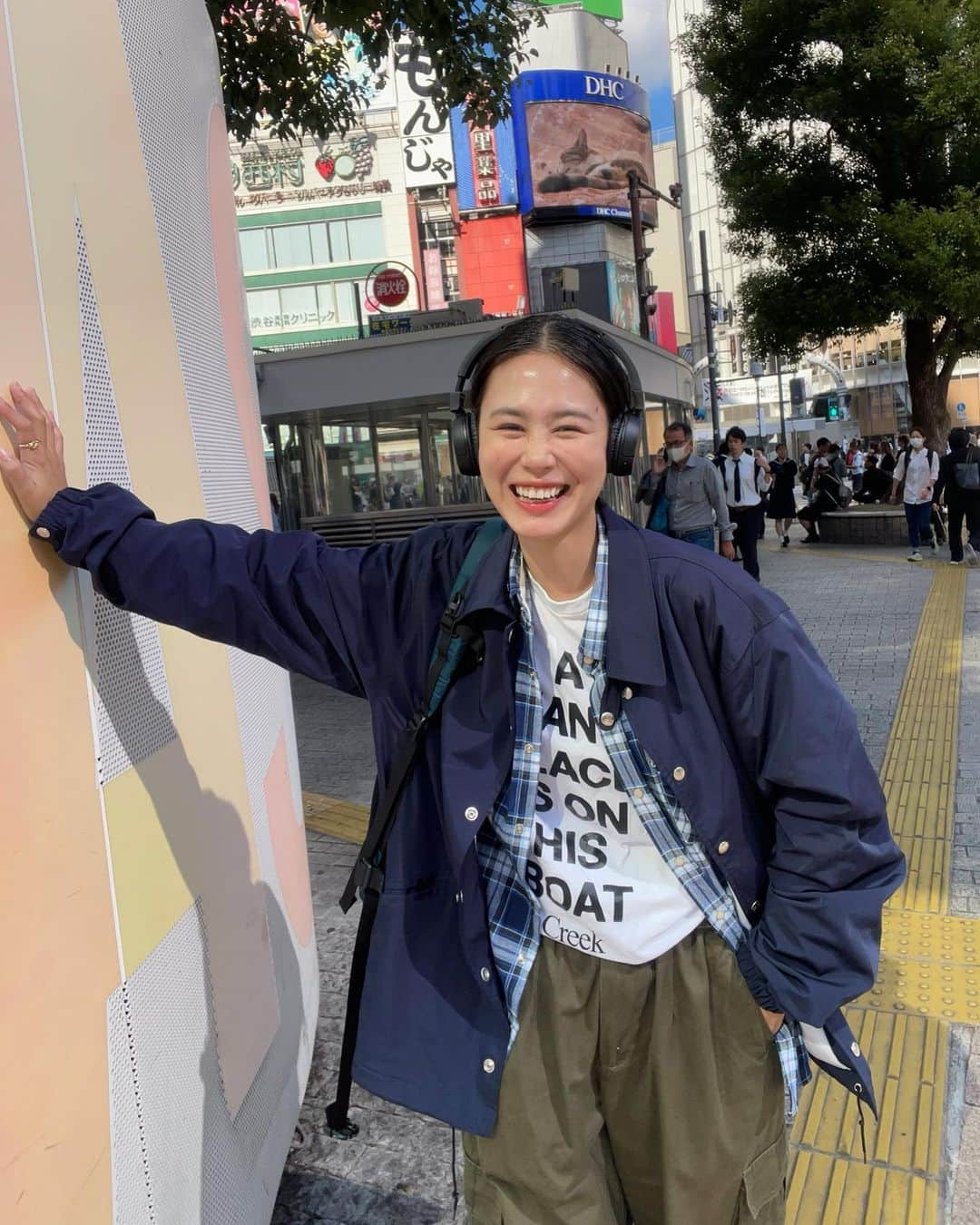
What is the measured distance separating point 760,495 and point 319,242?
3190 centimetres

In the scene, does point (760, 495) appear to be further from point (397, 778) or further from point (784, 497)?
point (397, 778)

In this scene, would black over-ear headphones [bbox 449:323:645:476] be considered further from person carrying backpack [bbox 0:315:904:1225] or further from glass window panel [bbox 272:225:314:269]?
glass window panel [bbox 272:225:314:269]

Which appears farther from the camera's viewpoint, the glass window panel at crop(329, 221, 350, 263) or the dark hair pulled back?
the glass window panel at crop(329, 221, 350, 263)

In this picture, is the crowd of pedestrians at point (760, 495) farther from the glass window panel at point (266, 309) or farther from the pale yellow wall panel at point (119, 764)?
the glass window panel at point (266, 309)

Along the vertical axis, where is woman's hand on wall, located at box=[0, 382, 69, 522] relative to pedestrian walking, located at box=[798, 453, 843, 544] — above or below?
above

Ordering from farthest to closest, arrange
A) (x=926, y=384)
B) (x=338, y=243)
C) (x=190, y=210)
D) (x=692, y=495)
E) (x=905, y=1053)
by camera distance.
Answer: (x=338, y=243) → (x=926, y=384) → (x=692, y=495) → (x=905, y=1053) → (x=190, y=210)

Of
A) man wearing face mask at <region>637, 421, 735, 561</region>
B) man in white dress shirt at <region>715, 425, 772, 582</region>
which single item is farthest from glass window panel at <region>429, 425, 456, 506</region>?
man wearing face mask at <region>637, 421, 735, 561</region>

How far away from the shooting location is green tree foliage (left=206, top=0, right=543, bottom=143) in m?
6.52

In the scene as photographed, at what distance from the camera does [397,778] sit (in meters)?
1.64

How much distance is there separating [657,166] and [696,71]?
203ft

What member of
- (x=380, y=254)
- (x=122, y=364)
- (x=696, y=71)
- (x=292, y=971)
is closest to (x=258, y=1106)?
(x=292, y=971)

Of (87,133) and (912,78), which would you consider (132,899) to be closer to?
(87,133)

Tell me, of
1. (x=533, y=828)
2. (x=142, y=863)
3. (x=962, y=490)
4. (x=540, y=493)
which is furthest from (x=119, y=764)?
(x=962, y=490)

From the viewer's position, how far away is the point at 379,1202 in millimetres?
2396
